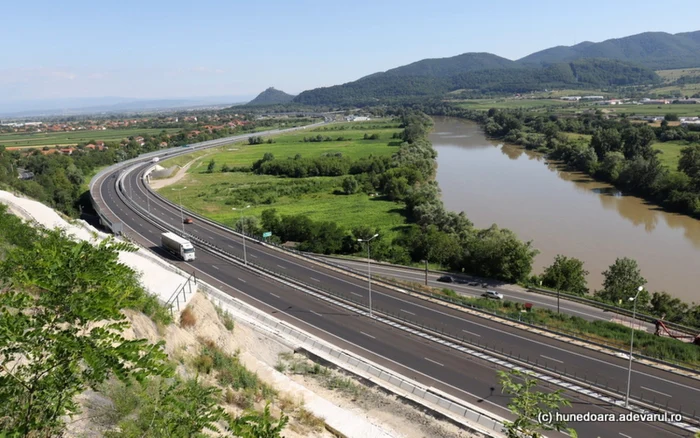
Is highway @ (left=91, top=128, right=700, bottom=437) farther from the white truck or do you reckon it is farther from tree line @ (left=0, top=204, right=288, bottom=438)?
tree line @ (left=0, top=204, right=288, bottom=438)

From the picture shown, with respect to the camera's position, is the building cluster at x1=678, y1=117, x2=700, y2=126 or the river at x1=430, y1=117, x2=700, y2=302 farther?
the building cluster at x1=678, y1=117, x2=700, y2=126

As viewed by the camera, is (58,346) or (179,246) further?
(179,246)

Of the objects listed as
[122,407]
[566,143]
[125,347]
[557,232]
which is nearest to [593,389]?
[122,407]

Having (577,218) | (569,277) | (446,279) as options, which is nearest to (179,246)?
(446,279)

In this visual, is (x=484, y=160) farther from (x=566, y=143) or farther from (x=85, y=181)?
(x=85, y=181)

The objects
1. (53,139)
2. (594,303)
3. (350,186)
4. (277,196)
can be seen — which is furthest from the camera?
(53,139)

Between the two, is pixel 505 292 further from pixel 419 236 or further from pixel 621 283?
pixel 419 236

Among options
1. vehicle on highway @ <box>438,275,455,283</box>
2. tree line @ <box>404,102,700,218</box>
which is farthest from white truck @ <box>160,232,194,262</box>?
tree line @ <box>404,102,700,218</box>
